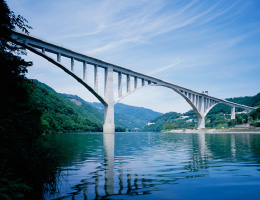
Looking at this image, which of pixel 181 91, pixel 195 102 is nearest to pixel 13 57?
pixel 181 91

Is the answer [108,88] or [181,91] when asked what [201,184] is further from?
[181,91]

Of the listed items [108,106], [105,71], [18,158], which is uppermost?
[105,71]

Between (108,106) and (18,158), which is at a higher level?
(108,106)

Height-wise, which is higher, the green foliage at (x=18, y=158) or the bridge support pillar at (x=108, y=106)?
the bridge support pillar at (x=108, y=106)

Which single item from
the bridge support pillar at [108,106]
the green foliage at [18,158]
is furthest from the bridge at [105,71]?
the green foliage at [18,158]

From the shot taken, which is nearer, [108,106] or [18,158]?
[18,158]

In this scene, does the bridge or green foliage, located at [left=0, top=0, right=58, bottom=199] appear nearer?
green foliage, located at [left=0, top=0, right=58, bottom=199]

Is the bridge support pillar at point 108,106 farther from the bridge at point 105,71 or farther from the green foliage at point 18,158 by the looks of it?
the green foliage at point 18,158

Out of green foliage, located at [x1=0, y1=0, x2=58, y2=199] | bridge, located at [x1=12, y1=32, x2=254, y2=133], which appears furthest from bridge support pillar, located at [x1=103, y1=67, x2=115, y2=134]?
green foliage, located at [x1=0, y1=0, x2=58, y2=199]

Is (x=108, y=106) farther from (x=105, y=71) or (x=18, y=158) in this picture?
(x=18, y=158)

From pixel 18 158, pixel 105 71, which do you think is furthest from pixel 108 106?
pixel 18 158

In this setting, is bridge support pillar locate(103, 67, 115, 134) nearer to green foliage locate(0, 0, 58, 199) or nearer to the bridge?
the bridge

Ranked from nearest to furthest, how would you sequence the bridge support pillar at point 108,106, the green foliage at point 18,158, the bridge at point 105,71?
the green foliage at point 18,158 → the bridge at point 105,71 → the bridge support pillar at point 108,106

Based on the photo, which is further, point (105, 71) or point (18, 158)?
point (105, 71)
